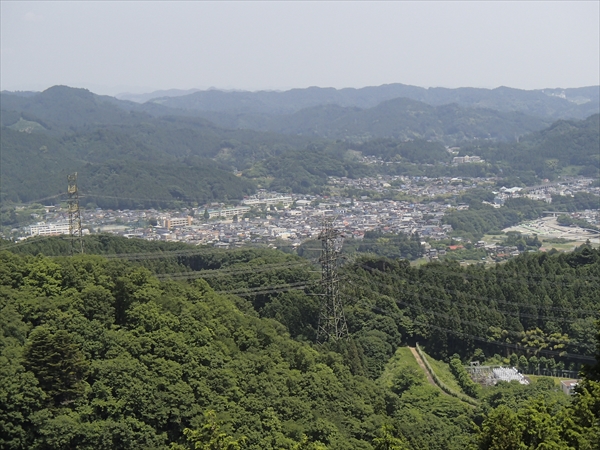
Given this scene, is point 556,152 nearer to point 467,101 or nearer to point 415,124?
point 415,124

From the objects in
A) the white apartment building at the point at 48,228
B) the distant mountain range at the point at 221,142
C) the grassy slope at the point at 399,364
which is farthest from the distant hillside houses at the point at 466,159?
the grassy slope at the point at 399,364

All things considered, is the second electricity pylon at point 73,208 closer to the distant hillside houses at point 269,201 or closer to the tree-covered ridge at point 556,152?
the distant hillside houses at point 269,201

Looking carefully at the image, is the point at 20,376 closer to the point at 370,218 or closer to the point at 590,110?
the point at 370,218

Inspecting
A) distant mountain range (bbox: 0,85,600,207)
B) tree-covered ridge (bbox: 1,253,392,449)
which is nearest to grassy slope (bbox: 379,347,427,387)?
tree-covered ridge (bbox: 1,253,392,449)

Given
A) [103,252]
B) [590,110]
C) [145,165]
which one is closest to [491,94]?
[590,110]

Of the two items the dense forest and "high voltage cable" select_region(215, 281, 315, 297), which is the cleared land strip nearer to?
the dense forest

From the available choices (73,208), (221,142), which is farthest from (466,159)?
(73,208)
